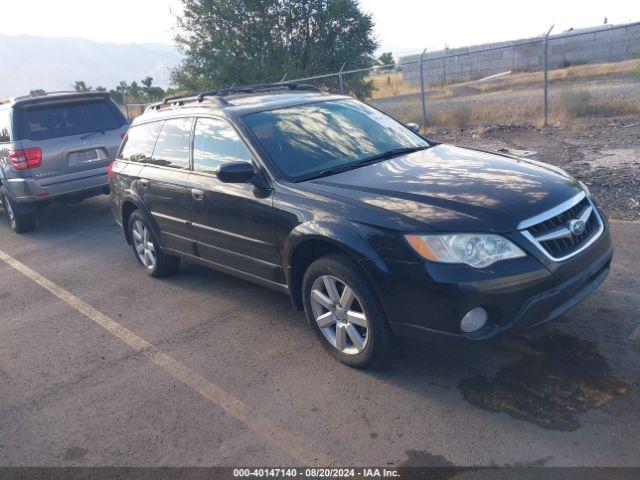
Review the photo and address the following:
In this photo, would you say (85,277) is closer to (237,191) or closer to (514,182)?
(237,191)

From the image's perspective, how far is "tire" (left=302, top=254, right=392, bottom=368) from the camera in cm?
367

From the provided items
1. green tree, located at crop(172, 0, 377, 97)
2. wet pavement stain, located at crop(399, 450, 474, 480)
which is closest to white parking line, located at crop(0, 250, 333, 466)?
wet pavement stain, located at crop(399, 450, 474, 480)

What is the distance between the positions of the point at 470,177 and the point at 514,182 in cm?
29

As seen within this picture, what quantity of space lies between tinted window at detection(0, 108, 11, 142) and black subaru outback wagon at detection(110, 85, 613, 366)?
4164 millimetres

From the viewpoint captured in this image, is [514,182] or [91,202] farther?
[91,202]

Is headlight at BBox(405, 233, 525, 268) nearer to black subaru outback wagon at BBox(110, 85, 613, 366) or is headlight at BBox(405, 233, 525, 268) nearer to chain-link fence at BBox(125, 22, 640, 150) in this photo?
black subaru outback wagon at BBox(110, 85, 613, 366)

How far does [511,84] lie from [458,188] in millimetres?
23786

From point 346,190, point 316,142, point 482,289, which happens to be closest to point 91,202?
point 316,142

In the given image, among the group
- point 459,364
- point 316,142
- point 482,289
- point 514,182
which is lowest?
point 459,364

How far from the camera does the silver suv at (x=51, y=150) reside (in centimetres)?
857

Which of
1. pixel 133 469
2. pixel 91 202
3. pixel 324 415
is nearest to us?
pixel 133 469

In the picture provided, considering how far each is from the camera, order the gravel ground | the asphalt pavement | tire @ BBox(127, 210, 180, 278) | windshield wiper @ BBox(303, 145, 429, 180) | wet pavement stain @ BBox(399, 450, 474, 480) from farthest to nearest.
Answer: the gravel ground < tire @ BBox(127, 210, 180, 278) < windshield wiper @ BBox(303, 145, 429, 180) < the asphalt pavement < wet pavement stain @ BBox(399, 450, 474, 480)

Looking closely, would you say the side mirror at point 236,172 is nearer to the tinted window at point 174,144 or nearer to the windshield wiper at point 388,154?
the windshield wiper at point 388,154

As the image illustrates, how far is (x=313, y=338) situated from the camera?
4531 mm
